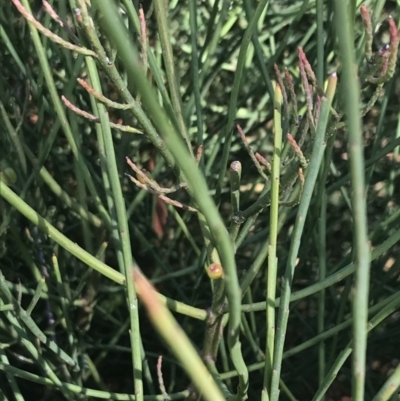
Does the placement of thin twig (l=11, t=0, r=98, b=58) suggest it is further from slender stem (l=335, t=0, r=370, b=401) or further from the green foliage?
slender stem (l=335, t=0, r=370, b=401)

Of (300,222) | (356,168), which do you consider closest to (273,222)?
Answer: (300,222)

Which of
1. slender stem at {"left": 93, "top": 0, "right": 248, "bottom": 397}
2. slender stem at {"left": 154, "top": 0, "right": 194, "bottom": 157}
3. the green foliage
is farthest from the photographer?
slender stem at {"left": 154, "top": 0, "right": 194, "bottom": 157}

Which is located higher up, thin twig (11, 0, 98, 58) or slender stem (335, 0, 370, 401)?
thin twig (11, 0, 98, 58)

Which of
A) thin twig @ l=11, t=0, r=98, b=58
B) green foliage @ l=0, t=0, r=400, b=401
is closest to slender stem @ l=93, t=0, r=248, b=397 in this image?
green foliage @ l=0, t=0, r=400, b=401

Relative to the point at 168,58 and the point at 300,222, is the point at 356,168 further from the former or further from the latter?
the point at 168,58

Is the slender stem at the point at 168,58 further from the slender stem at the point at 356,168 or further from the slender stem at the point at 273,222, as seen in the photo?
the slender stem at the point at 356,168

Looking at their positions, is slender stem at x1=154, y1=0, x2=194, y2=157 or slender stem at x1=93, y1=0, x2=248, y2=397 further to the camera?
slender stem at x1=154, y1=0, x2=194, y2=157

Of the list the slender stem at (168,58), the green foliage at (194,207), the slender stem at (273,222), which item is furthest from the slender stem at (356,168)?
the slender stem at (168,58)

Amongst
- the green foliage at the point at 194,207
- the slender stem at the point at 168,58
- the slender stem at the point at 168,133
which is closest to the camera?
the slender stem at the point at 168,133

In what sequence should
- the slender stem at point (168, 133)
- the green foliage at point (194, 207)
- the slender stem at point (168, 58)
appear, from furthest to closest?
the slender stem at point (168, 58)
the green foliage at point (194, 207)
the slender stem at point (168, 133)
